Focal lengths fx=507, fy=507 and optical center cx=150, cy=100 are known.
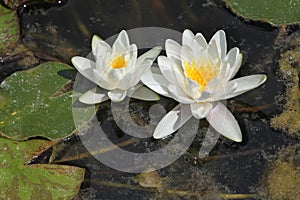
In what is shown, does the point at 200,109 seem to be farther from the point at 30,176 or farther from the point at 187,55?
the point at 30,176

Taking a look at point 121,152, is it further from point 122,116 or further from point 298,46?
point 298,46

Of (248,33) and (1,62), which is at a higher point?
(248,33)

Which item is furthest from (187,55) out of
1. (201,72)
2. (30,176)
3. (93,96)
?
(30,176)

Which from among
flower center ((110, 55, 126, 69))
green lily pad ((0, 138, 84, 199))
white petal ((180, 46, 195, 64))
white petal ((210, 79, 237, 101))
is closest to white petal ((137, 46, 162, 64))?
flower center ((110, 55, 126, 69))

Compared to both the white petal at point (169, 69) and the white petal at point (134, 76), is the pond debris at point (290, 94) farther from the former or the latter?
the white petal at point (134, 76)

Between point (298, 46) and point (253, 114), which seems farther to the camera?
point (298, 46)

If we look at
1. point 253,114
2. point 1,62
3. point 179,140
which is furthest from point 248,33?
point 1,62

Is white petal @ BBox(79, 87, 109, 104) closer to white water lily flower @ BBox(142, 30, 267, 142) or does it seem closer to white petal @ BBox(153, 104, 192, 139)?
white water lily flower @ BBox(142, 30, 267, 142)
